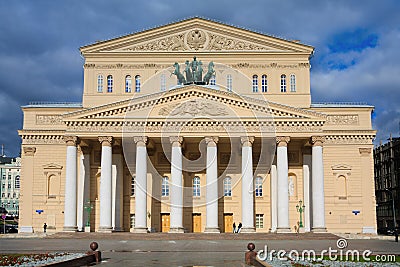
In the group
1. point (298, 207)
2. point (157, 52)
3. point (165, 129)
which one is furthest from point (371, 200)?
point (157, 52)

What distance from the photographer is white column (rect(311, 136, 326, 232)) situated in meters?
50.9

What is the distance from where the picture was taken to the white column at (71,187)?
5103 centimetres

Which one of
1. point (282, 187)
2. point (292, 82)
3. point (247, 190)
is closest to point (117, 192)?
point (247, 190)

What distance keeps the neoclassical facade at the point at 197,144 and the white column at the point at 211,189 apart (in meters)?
0.09

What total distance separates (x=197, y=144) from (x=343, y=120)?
49.7ft

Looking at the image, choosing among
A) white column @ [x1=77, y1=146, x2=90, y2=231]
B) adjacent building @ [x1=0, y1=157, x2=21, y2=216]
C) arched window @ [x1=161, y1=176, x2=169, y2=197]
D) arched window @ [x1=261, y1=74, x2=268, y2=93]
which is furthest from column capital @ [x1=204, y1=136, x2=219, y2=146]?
adjacent building @ [x1=0, y1=157, x2=21, y2=216]

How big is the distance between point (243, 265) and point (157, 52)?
40.8 meters

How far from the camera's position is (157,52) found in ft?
201

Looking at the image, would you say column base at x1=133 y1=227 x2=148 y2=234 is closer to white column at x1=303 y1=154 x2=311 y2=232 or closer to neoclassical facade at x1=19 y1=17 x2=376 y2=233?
neoclassical facade at x1=19 y1=17 x2=376 y2=233

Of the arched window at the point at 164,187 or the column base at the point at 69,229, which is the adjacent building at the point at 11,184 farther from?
the column base at the point at 69,229

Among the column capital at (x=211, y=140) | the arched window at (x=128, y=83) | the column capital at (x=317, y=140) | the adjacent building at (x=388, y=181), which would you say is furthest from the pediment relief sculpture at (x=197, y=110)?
the adjacent building at (x=388, y=181)

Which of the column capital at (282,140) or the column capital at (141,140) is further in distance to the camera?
the column capital at (282,140)

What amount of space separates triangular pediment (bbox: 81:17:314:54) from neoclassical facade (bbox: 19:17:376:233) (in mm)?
108

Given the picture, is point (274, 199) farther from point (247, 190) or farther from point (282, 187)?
point (247, 190)
